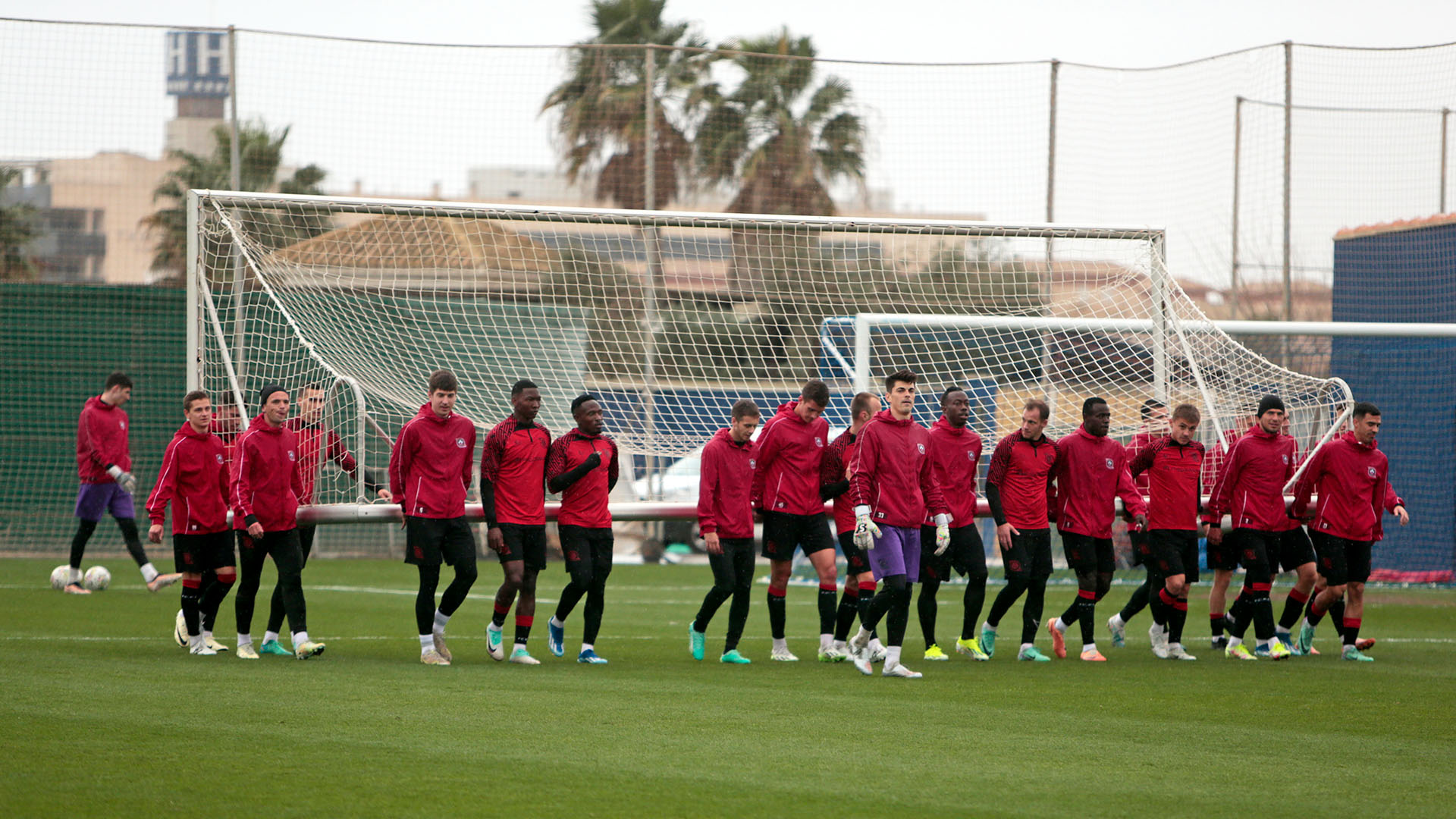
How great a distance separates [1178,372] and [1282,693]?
5230 mm

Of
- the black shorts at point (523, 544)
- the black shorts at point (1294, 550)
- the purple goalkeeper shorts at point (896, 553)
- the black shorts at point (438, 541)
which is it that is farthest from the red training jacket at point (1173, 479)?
the black shorts at point (438, 541)

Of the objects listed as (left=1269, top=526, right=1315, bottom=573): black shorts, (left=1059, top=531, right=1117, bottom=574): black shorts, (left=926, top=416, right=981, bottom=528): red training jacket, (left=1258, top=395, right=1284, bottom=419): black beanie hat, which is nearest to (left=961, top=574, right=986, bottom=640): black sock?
(left=926, top=416, right=981, bottom=528): red training jacket

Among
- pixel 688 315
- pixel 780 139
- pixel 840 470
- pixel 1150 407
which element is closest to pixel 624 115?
pixel 780 139

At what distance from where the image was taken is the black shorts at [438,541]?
10586mm

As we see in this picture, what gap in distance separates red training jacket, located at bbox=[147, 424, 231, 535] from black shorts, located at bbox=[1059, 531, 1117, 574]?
22.0 ft

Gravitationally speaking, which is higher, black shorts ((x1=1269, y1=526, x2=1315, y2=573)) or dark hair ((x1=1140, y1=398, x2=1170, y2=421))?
dark hair ((x1=1140, y1=398, x2=1170, y2=421))

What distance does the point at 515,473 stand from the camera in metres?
10.9

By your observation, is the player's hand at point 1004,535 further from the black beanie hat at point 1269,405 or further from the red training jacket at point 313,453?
the red training jacket at point 313,453

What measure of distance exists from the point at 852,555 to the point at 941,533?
88 centimetres

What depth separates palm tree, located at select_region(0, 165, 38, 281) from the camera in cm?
2003

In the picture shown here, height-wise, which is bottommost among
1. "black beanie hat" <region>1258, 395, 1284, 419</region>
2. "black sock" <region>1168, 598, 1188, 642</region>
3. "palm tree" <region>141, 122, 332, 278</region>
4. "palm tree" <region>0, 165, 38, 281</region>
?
"black sock" <region>1168, 598, 1188, 642</region>

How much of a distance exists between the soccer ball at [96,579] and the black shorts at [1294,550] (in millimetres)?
12128

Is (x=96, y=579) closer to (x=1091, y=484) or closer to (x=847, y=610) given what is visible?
(x=847, y=610)

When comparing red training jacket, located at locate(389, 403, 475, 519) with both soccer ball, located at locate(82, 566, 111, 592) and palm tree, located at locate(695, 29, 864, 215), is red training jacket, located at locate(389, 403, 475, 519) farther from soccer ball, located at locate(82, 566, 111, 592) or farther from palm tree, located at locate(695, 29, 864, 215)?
palm tree, located at locate(695, 29, 864, 215)
